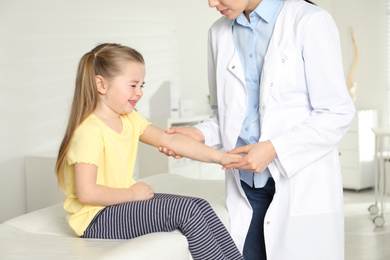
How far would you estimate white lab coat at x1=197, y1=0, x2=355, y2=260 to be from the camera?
1.52 meters

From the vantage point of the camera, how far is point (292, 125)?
5.20 feet

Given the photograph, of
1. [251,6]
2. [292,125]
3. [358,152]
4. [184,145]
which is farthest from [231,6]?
[358,152]

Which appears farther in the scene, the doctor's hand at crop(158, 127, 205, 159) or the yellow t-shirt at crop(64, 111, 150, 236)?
the doctor's hand at crop(158, 127, 205, 159)

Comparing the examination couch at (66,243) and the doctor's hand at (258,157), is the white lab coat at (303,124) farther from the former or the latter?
the examination couch at (66,243)

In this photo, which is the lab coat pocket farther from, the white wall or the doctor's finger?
the white wall

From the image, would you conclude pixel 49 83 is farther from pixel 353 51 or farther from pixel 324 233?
pixel 353 51

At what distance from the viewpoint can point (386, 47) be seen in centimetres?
554

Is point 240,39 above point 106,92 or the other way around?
above

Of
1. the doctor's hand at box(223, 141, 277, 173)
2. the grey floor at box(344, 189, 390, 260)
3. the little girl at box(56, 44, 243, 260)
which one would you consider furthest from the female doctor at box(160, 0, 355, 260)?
the grey floor at box(344, 189, 390, 260)

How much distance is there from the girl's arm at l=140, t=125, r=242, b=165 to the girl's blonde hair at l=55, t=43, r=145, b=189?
10.2 inches

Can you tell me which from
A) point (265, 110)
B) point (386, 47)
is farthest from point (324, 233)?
point (386, 47)

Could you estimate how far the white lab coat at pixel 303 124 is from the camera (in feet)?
4.99

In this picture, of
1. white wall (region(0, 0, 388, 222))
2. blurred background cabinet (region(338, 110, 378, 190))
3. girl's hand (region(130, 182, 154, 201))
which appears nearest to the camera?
girl's hand (region(130, 182, 154, 201))

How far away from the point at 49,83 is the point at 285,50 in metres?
2.49
